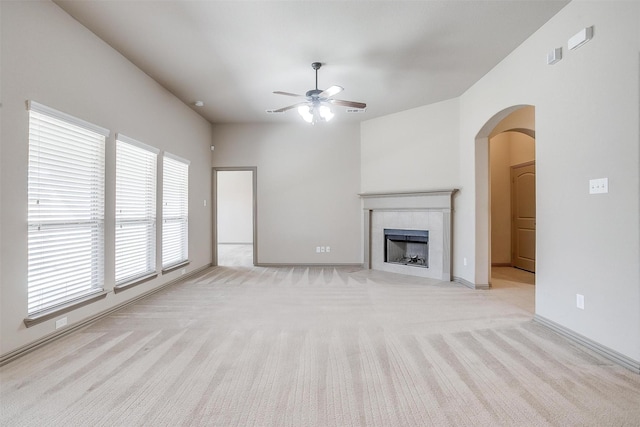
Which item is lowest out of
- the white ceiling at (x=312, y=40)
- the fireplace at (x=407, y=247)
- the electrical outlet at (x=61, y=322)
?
the electrical outlet at (x=61, y=322)

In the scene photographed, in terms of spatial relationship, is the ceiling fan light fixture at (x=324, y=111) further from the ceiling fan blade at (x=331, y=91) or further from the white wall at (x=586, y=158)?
the white wall at (x=586, y=158)

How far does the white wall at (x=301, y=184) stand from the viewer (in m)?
6.34

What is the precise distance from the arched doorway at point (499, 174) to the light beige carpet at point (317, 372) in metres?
1.12

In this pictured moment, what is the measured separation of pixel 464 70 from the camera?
4062 millimetres

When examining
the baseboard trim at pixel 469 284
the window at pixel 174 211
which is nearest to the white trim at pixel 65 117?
the window at pixel 174 211

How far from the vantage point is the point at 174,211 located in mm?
4945

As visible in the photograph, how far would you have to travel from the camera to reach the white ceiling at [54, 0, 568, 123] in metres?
2.79

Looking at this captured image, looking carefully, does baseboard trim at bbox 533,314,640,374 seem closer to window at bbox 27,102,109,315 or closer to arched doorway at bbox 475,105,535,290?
arched doorway at bbox 475,105,535,290

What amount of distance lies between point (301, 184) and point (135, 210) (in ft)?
10.7

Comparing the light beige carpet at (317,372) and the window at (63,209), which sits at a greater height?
the window at (63,209)

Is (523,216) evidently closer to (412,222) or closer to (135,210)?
Result: (412,222)

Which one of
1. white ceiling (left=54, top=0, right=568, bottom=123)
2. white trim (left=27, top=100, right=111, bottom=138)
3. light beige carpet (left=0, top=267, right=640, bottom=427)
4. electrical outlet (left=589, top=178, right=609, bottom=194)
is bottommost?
light beige carpet (left=0, top=267, right=640, bottom=427)

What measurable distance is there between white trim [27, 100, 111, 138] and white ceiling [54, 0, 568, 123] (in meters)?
1.00

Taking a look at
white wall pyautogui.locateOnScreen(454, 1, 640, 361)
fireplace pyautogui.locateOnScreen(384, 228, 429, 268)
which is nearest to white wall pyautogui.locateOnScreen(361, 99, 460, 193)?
fireplace pyautogui.locateOnScreen(384, 228, 429, 268)
